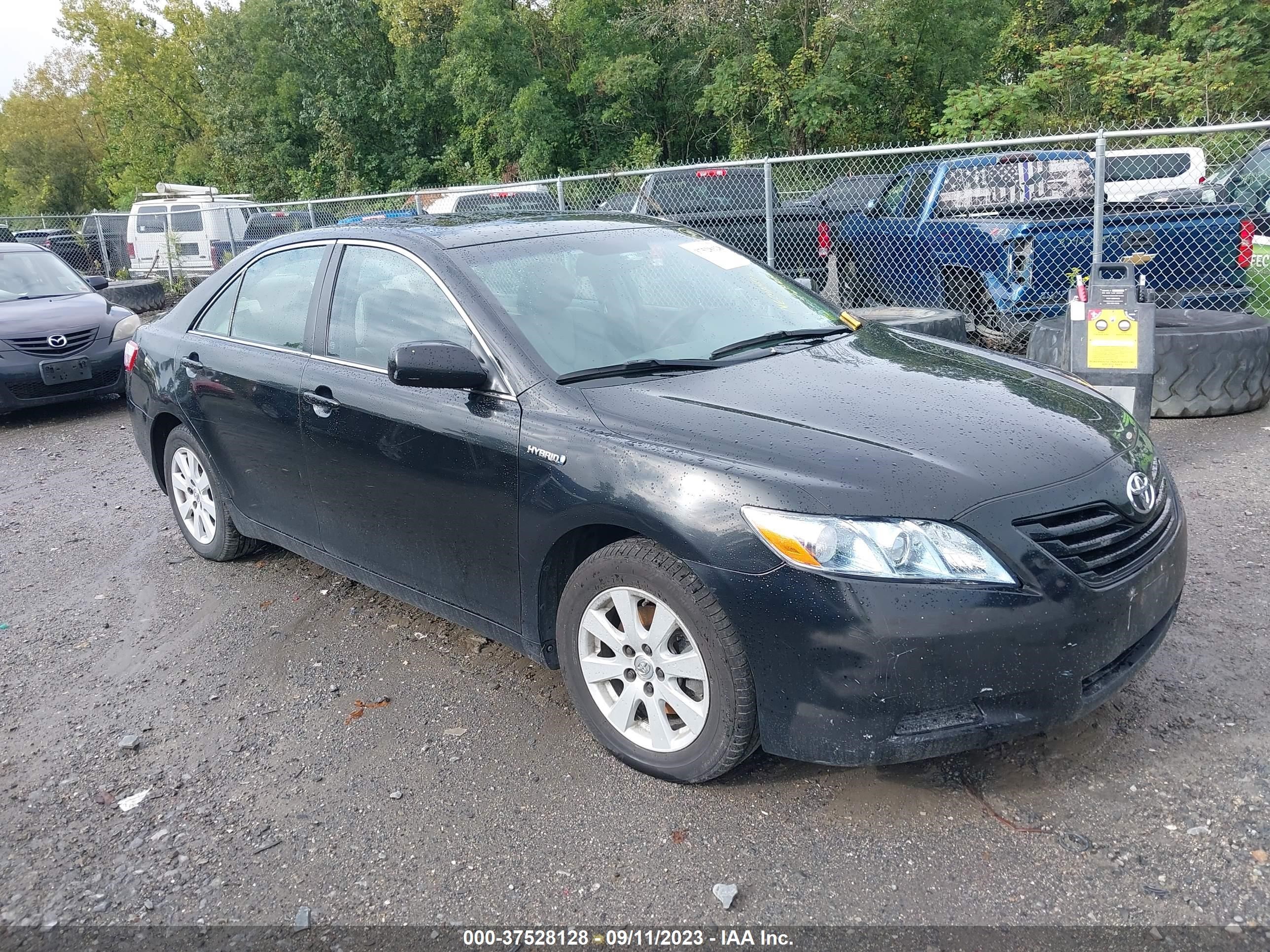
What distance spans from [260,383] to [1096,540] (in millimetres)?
3334

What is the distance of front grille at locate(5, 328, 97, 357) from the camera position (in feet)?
30.3

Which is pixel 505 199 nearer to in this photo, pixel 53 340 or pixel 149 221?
pixel 53 340

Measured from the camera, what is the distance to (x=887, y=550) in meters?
2.73

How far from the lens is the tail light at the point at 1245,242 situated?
8484 mm

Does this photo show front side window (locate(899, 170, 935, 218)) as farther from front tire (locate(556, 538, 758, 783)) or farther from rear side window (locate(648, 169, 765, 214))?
front tire (locate(556, 538, 758, 783))

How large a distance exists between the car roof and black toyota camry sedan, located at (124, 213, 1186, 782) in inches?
0.9

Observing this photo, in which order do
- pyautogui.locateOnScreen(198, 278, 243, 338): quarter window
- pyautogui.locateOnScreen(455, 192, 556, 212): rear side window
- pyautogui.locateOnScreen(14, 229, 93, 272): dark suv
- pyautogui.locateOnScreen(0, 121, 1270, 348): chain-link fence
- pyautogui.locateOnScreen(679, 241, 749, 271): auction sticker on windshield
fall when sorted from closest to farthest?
pyautogui.locateOnScreen(679, 241, 749, 271): auction sticker on windshield, pyautogui.locateOnScreen(198, 278, 243, 338): quarter window, pyautogui.locateOnScreen(0, 121, 1270, 348): chain-link fence, pyautogui.locateOnScreen(455, 192, 556, 212): rear side window, pyautogui.locateOnScreen(14, 229, 93, 272): dark suv

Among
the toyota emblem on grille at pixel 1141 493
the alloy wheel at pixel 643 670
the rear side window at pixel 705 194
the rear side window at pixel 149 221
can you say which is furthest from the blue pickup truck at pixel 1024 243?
the rear side window at pixel 149 221

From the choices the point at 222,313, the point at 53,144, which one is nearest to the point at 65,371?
the point at 222,313

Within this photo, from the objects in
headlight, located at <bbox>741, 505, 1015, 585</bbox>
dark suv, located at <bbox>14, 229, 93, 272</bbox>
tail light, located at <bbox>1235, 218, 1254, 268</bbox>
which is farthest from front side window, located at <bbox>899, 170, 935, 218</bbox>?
dark suv, located at <bbox>14, 229, 93, 272</bbox>

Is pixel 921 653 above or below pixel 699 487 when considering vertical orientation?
below

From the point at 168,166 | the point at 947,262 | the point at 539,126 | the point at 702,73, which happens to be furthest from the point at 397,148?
the point at 947,262

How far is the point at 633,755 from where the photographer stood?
323cm

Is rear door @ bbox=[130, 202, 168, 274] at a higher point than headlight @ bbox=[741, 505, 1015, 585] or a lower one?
higher
